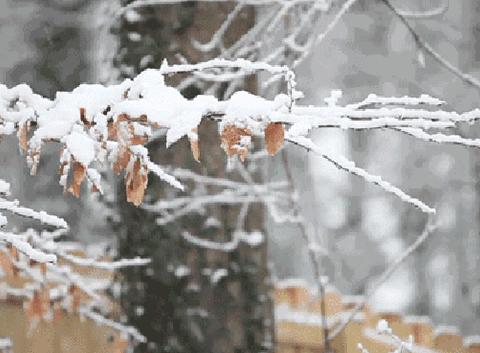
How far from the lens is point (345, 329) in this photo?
13.5ft

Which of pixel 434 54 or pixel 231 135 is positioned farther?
pixel 434 54

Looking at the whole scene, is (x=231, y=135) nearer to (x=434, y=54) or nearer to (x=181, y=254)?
(x=434, y=54)

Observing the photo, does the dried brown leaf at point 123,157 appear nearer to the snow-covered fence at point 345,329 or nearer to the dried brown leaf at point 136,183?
the dried brown leaf at point 136,183

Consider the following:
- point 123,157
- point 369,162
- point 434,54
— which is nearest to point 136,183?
point 123,157

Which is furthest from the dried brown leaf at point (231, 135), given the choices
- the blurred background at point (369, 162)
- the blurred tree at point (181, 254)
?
the blurred background at point (369, 162)

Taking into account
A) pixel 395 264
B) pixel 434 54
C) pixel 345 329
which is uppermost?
pixel 434 54

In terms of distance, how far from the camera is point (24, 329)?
6.21 m

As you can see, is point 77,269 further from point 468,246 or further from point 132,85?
point 468,246

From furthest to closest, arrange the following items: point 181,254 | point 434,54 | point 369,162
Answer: point 369,162 < point 181,254 < point 434,54

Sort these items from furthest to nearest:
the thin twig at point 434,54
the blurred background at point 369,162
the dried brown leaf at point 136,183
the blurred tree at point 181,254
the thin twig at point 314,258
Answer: the blurred background at point 369,162
the blurred tree at point 181,254
the thin twig at point 314,258
the thin twig at point 434,54
the dried brown leaf at point 136,183

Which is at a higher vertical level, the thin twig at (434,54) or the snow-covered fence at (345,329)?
the thin twig at (434,54)

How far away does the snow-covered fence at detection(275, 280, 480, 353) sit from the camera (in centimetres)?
387

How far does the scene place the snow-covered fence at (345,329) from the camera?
3.87 meters

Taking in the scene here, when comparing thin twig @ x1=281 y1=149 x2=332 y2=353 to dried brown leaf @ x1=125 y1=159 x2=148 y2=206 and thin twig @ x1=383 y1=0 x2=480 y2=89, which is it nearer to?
thin twig @ x1=383 y1=0 x2=480 y2=89
